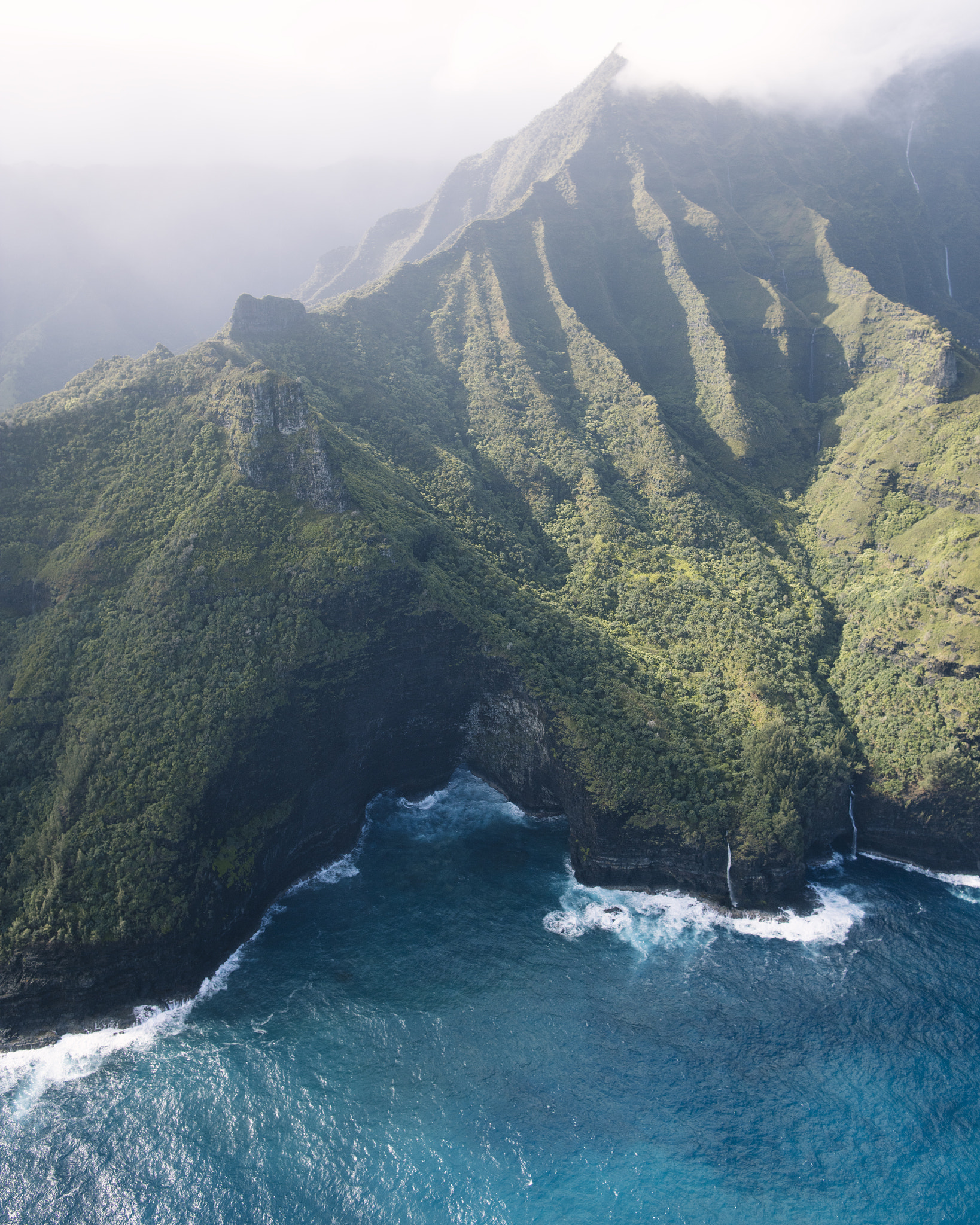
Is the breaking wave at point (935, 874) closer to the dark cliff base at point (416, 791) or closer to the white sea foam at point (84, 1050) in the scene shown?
the dark cliff base at point (416, 791)

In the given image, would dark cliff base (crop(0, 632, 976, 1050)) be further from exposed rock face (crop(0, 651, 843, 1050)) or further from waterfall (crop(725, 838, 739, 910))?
waterfall (crop(725, 838, 739, 910))

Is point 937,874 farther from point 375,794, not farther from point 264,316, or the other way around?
point 264,316

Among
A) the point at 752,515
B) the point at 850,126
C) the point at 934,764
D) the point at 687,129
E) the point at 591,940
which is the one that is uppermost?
the point at 850,126

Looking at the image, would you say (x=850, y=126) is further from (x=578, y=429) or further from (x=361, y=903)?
(x=361, y=903)

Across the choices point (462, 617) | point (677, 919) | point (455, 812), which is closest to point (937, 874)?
point (677, 919)

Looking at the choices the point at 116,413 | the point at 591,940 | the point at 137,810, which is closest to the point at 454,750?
the point at 591,940

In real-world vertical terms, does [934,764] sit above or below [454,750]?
above

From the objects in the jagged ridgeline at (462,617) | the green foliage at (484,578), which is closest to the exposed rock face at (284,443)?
the green foliage at (484,578)
